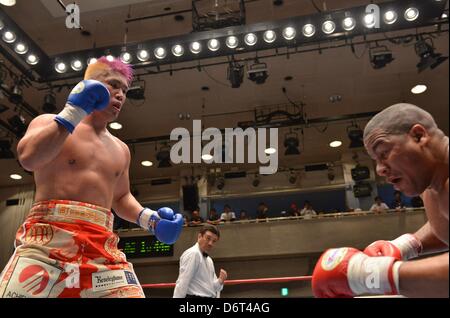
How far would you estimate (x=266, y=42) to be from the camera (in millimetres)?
4910

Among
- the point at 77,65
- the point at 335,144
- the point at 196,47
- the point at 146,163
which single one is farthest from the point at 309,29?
the point at 146,163

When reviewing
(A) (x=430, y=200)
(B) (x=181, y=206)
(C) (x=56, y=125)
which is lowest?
(A) (x=430, y=200)

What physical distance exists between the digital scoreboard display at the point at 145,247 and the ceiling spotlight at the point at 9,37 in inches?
195

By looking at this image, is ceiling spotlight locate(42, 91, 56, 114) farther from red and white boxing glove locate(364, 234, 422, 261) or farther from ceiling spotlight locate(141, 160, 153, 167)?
red and white boxing glove locate(364, 234, 422, 261)

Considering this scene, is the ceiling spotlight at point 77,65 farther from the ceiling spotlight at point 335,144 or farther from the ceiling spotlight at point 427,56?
the ceiling spotlight at point 335,144

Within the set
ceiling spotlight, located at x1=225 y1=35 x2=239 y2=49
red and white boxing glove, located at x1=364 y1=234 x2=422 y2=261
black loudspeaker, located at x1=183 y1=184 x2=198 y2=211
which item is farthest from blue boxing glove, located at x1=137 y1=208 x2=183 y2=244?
black loudspeaker, located at x1=183 y1=184 x2=198 y2=211

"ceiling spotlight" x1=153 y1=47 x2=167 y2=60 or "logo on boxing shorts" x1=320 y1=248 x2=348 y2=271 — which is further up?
"ceiling spotlight" x1=153 y1=47 x2=167 y2=60

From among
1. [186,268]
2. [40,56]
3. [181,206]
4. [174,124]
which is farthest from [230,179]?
[186,268]

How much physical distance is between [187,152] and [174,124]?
137cm

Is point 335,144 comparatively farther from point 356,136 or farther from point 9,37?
point 9,37

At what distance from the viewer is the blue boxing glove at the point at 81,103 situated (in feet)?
4.45

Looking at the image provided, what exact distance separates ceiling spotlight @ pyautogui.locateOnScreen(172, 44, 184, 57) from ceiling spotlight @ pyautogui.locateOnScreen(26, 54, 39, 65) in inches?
67.7

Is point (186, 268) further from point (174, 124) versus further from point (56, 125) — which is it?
point (174, 124)

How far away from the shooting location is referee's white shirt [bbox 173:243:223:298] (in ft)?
10.7
